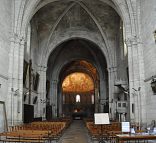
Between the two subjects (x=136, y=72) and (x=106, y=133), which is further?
(x=136, y=72)

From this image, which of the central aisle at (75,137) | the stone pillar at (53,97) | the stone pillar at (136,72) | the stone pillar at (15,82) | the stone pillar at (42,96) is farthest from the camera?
the stone pillar at (53,97)

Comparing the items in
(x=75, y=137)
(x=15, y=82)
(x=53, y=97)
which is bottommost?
(x=75, y=137)

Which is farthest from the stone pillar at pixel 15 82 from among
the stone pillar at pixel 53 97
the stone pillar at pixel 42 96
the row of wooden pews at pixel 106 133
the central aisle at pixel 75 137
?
the stone pillar at pixel 53 97

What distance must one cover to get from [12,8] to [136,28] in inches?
426

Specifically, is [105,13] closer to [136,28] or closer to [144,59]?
[136,28]

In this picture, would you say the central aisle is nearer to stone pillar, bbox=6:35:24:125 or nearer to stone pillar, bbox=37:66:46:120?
stone pillar, bbox=6:35:24:125

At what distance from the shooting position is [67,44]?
135ft

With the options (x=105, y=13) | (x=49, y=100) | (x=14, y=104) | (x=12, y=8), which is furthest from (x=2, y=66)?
(x=49, y=100)

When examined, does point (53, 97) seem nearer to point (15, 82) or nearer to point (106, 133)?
point (15, 82)

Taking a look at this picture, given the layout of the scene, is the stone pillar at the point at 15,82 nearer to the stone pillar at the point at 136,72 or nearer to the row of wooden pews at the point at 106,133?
the row of wooden pews at the point at 106,133

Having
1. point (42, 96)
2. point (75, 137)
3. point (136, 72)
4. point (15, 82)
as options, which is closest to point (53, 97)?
point (42, 96)

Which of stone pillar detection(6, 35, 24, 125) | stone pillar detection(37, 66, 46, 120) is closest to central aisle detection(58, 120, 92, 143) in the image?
stone pillar detection(6, 35, 24, 125)

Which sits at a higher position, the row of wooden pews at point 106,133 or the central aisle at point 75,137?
the row of wooden pews at point 106,133

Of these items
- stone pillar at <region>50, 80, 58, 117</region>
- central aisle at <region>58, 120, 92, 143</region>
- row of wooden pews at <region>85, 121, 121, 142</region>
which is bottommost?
central aisle at <region>58, 120, 92, 143</region>
